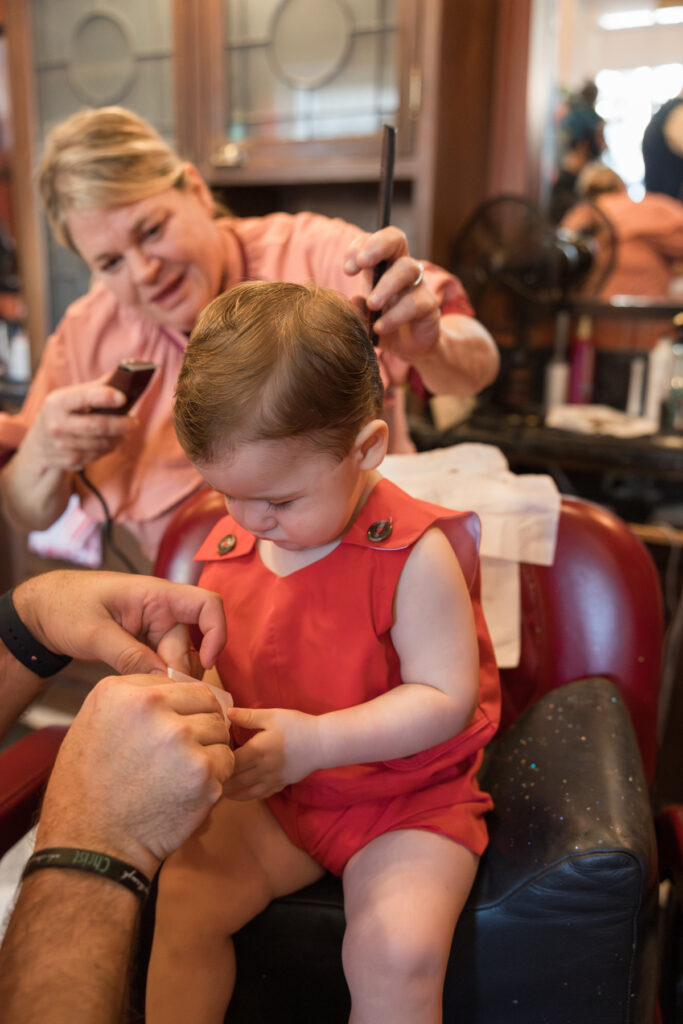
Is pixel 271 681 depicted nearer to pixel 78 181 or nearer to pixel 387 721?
pixel 387 721

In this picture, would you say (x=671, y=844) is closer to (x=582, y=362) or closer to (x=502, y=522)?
(x=502, y=522)

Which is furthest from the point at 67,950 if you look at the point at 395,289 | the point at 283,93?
the point at 283,93

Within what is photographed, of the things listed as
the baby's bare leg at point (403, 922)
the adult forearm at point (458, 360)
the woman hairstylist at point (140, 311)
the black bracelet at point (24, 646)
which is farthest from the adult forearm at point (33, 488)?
the baby's bare leg at point (403, 922)

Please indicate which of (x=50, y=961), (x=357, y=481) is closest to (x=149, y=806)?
(x=50, y=961)

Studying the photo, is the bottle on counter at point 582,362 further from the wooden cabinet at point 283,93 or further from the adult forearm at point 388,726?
the adult forearm at point 388,726

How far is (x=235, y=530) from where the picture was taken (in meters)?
0.98

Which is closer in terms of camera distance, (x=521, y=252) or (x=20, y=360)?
(x=521, y=252)

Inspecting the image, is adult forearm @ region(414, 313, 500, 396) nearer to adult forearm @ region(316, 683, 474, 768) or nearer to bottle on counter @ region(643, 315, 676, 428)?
adult forearm @ region(316, 683, 474, 768)

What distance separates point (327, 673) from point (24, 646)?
1.08 ft

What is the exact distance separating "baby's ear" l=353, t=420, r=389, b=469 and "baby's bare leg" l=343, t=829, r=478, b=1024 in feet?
1.29

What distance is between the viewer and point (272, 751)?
2.59 ft

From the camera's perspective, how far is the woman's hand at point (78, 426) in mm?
1230

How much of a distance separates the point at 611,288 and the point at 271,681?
1914 millimetres

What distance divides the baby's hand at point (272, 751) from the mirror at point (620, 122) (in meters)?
1.93
